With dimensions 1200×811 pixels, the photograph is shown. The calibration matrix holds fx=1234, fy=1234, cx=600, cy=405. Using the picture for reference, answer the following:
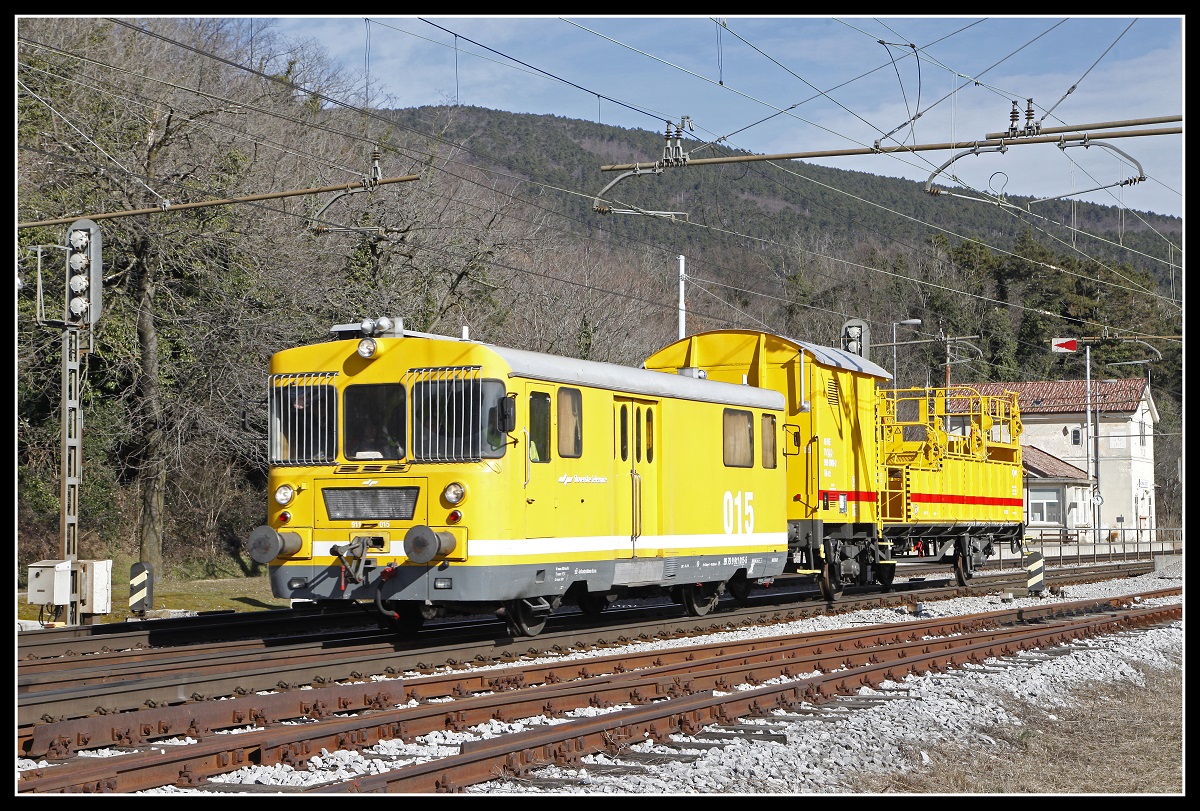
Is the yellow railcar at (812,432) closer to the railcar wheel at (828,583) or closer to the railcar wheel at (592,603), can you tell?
the railcar wheel at (828,583)

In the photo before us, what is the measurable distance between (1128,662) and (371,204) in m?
23.2

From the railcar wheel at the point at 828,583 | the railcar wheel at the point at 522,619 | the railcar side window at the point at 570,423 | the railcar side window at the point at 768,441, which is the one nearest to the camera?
the railcar side window at the point at 570,423

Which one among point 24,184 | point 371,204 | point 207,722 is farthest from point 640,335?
point 207,722

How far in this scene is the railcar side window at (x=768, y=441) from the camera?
723 inches

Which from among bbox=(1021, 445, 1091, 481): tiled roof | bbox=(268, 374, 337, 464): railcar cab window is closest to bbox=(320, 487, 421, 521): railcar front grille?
bbox=(268, 374, 337, 464): railcar cab window

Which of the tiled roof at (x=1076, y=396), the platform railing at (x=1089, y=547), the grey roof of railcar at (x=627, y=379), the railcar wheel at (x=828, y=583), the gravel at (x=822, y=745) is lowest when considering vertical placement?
Result: the platform railing at (x=1089, y=547)

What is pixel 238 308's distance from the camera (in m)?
27.0

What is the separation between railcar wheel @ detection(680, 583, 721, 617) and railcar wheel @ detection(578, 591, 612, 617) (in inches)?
49.6

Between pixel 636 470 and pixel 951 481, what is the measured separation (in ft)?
36.3

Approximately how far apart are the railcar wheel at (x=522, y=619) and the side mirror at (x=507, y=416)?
250 cm

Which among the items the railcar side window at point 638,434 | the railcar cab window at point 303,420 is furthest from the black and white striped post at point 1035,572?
the railcar cab window at point 303,420

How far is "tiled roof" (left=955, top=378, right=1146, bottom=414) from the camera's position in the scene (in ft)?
228

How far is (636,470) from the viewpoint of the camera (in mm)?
15234

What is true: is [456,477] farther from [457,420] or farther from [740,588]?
[740,588]
